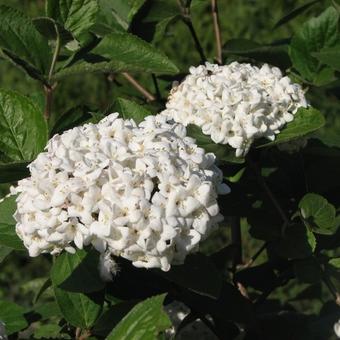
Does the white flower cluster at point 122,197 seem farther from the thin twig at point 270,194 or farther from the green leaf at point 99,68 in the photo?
the thin twig at point 270,194

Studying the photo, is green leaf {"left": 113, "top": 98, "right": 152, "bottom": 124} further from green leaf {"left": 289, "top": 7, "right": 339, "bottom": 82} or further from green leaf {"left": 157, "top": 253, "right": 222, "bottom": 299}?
green leaf {"left": 289, "top": 7, "right": 339, "bottom": 82}

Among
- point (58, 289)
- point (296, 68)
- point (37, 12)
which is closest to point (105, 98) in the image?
point (37, 12)

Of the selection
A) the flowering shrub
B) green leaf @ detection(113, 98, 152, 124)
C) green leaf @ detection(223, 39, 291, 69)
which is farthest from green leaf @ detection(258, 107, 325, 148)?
green leaf @ detection(223, 39, 291, 69)

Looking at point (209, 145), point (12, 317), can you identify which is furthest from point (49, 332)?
point (209, 145)

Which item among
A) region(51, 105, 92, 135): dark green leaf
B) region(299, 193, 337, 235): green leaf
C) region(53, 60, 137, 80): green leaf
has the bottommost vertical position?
region(299, 193, 337, 235): green leaf

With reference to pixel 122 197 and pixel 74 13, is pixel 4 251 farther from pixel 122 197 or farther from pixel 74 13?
pixel 74 13

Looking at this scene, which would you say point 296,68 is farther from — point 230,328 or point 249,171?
point 230,328
